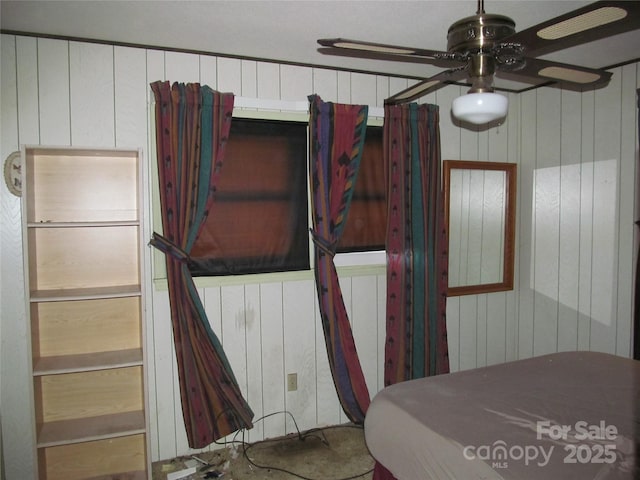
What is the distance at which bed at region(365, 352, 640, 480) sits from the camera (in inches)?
58.5

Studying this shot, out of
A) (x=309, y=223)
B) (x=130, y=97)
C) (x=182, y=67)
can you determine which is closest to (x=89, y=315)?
(x=130, y=97)

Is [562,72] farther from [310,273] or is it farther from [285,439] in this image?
[285,439]

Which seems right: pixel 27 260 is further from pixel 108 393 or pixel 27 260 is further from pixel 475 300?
pixel 475 300

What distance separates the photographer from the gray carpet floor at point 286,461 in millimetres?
2496

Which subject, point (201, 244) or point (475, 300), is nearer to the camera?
point (201, 244)

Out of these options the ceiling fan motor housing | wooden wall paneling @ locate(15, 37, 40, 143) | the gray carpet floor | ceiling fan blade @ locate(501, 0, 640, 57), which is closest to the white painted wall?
wooden wall paneling @ locate(15, 37, 40, 143)

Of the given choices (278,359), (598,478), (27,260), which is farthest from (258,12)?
(598,478)

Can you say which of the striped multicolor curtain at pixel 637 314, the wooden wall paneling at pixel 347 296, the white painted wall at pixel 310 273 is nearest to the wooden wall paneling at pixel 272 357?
the white painted wall at pixel 310 273

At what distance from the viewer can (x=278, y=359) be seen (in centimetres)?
290

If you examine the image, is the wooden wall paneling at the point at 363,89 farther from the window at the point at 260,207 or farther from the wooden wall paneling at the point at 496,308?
the wooden wall paneling at the point at 496,308

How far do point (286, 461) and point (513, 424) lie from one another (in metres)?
1.46

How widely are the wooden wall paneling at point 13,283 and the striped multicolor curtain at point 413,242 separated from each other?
2155 millimetres

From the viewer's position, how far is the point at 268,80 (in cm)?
280

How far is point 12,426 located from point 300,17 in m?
2.63
